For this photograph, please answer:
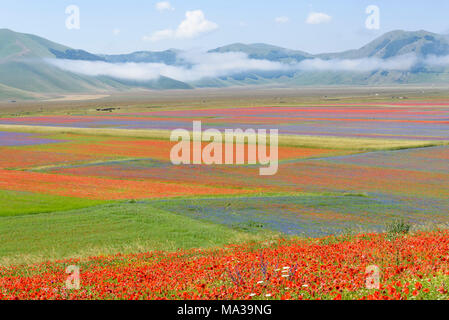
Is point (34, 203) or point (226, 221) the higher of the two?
point (34, 203)

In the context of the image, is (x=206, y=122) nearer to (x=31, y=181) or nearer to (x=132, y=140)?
(x=132, y=140)

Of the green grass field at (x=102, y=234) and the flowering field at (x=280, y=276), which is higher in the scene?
the flowering field at (x=280, y=276)

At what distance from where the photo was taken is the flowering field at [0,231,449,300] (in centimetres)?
1285

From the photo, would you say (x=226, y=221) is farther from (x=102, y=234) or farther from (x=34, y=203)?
(x=34, y=203)

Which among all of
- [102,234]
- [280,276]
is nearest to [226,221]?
[102,234]

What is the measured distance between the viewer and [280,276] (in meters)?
14.7

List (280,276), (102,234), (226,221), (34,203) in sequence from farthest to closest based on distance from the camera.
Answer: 1. (34,203)
2. (226,221)
3. (102,234)
4. (280,276)

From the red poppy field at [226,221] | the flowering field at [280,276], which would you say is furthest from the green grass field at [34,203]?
the flowering field at [280,276]

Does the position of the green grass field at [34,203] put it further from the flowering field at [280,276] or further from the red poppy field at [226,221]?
the flowering field at [280,276]

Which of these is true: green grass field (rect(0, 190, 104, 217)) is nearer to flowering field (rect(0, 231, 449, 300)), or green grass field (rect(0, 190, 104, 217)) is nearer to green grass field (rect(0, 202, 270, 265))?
green grass field (rect(0, 202, 270, 265))

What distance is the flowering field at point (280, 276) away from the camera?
12852 mm

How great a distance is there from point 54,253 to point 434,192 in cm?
3176

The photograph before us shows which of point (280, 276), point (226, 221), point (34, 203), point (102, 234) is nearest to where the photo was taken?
point (280, 276)
